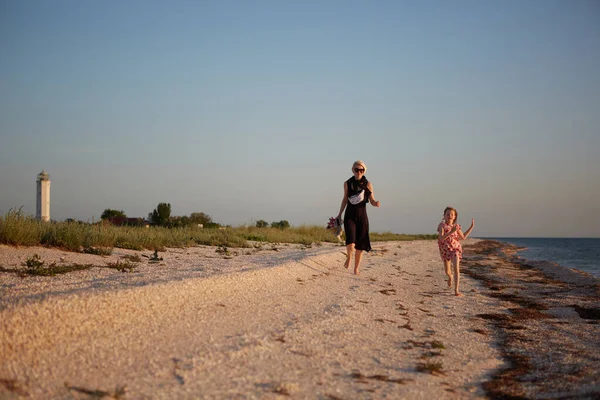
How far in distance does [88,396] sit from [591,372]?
4.37 meters

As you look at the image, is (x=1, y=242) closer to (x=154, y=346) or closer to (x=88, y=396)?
(x=154, y=346)

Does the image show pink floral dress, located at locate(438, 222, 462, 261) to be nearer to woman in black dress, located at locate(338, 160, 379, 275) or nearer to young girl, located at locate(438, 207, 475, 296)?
young girl, located at locate(438, 207, 475, 296)

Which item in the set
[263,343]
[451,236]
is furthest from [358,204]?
[263,343]

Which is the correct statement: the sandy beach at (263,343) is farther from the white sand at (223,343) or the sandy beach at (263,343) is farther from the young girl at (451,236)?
the young girl at (451,236)

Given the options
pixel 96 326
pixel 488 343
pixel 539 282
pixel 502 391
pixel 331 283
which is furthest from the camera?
pixel 539 282

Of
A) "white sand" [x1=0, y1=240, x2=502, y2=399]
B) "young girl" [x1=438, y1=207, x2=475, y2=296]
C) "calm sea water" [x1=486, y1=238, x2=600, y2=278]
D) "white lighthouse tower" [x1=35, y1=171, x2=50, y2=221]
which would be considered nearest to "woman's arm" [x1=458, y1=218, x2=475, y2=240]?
"young girl" [x1=438, y1=207, x2=475, y2=296]

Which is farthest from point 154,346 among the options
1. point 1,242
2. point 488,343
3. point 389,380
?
point 1,242

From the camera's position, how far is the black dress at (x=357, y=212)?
9.98 meters

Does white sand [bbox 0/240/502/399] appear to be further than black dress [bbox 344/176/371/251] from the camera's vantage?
No

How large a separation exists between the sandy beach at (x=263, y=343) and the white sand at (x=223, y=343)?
2cm

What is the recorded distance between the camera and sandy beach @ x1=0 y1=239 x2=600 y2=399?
142 inches

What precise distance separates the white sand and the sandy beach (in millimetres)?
15

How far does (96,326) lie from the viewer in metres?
4.37

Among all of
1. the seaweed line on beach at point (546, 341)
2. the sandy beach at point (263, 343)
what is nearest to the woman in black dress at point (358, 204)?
the sandy beach at point (263, 343)
